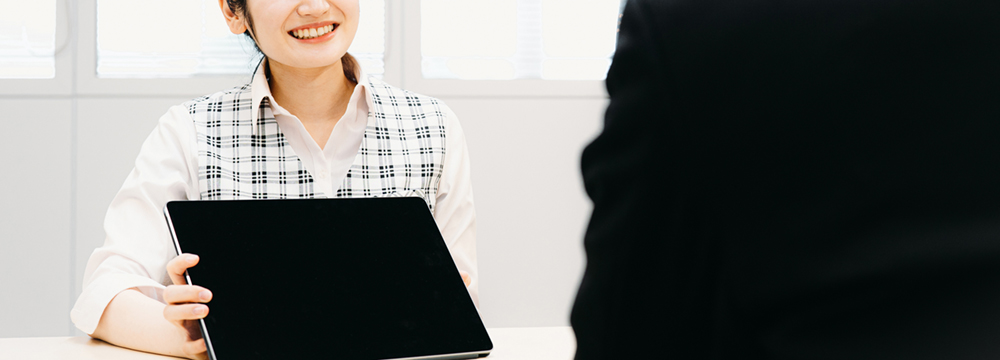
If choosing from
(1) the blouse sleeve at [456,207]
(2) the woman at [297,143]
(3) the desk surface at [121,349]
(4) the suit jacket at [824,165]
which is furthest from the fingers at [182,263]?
(1) the blouse sleeve at [456,207]

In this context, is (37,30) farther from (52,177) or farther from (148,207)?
(148,207)

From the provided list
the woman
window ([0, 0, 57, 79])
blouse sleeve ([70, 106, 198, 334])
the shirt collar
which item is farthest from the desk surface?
window ([0, 0, 57, 79])

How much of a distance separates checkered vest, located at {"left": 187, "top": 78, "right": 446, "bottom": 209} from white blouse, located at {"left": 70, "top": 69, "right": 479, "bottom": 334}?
0.02m

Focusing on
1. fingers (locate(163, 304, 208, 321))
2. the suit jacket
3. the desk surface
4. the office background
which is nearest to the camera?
the suit jacket

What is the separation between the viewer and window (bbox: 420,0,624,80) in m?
2.24

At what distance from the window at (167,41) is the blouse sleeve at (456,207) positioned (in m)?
0.82

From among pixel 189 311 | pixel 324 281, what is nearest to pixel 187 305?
pixel 189 311

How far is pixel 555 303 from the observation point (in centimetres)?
232

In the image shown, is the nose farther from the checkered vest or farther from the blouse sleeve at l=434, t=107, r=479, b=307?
the blouse sleeve at l=434, t=107, r=479, b=307

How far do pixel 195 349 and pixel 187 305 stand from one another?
3.8 inches

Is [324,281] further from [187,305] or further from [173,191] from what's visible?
[173,191]

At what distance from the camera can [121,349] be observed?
89 cm

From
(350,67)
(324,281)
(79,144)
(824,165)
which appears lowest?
(324,281)

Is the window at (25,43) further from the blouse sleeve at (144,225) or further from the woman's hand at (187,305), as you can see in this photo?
the woman's hand at (187,305)
